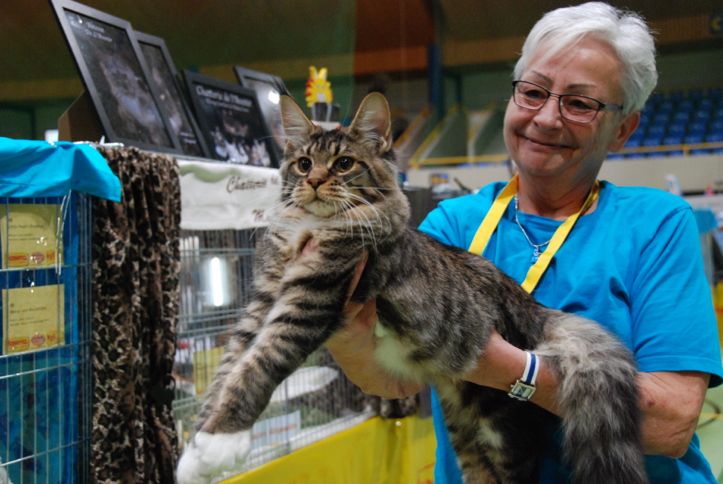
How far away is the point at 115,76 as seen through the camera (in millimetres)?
2457

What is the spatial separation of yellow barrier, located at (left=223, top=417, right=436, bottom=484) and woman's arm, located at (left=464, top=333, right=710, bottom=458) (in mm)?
1535

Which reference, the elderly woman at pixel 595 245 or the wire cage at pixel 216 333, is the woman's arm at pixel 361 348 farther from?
the wire cage at pixel 216 333

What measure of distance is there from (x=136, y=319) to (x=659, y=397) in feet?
4.67

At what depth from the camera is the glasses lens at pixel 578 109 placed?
1424 millimetres

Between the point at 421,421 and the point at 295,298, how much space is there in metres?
2.31

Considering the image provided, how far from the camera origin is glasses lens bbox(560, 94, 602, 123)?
1424 millimetres

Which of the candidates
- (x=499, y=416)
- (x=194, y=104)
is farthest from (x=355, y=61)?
(x=499, y=416)

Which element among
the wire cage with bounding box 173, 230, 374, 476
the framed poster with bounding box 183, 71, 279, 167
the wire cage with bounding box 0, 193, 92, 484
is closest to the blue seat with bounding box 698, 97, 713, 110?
the framed poster with bounding box 183, 71, 279, 167

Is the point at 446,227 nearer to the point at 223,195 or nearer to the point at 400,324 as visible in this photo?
the point at 400,324

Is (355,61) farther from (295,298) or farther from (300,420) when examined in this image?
(295,298)

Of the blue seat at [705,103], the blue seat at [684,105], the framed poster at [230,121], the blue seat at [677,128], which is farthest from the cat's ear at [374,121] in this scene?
the blue seat at [677,128]

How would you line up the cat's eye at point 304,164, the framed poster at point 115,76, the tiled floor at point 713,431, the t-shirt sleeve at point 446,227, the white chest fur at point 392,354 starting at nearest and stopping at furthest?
1. the white chest fur at point 392,354
2. the cat's eye at point 304,164
3. the t-shirt sleeve at point 446,227
4. the framed poster at point 115,76
5. the tiled floor at point 713,431

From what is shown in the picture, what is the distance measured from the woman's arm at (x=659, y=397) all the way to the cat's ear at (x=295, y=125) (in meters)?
0.63

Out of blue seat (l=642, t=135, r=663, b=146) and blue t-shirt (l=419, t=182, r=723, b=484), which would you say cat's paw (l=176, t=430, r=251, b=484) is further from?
blue seat (l=642, t=135, r=663, b=146)
